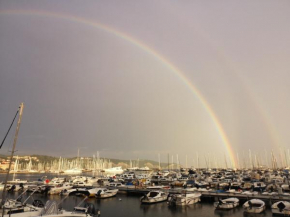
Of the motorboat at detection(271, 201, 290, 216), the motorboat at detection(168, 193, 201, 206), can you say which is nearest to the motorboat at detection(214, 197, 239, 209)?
the motorboat at detection(168, 193, 201, 206)

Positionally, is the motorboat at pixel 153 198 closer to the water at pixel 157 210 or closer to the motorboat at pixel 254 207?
the water at pixel 157 210

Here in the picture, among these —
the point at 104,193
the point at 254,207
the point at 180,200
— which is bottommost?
the point at 254,207

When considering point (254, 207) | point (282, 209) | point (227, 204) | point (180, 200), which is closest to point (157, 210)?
point (180, 200)

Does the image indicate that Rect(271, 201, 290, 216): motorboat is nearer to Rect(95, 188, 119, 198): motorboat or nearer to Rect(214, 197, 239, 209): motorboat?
Rect(214, 197, 239, 209): motorboat

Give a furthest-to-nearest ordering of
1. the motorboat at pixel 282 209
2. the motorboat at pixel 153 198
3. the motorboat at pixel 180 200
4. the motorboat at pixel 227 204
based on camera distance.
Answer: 1. the motorboat at pixel 153 198
2. the motorboat at pixel 180 200
3. the motorboat at pixel 227 204
4. the motorboat at pixel 282 209

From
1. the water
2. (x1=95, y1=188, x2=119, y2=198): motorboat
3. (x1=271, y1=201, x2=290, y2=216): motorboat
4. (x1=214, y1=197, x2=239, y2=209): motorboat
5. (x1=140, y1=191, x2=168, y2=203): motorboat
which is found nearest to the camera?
(x1=271, y1=201, x2=290, y2=216): motorboat

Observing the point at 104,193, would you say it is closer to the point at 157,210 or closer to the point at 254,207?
the point at 157,210

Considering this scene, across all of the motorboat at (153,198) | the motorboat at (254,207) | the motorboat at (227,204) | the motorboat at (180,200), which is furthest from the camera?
the motorboat at (153,198)

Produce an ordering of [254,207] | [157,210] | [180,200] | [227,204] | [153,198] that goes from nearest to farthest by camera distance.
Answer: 1. [254,207]
2. [227,204]
3. [157,210]
4. [180,200]
5. [153,198]

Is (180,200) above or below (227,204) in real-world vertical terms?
above

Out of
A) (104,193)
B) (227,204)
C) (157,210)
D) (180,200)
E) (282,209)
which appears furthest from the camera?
(104,193)

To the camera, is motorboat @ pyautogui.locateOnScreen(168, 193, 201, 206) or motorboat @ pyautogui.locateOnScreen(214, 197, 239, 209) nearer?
motorboat @ pyautogui.locateOnScreen(214, 197, 239, 209)

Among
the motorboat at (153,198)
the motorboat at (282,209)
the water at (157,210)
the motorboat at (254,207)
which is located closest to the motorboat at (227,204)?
the water at (157,210)

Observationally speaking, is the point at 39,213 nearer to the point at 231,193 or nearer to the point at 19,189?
the point at 231,193
